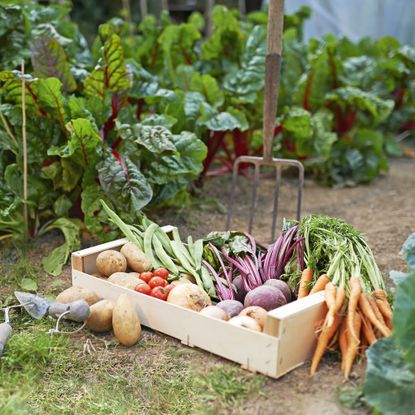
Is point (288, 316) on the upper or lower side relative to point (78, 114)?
lower

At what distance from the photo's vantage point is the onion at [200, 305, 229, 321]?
2.78 meters

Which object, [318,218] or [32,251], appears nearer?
[318,218]

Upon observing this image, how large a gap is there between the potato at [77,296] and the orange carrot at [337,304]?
1163mm

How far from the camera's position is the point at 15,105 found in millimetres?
3986

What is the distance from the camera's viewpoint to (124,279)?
3.15m

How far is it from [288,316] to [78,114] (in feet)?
6.46

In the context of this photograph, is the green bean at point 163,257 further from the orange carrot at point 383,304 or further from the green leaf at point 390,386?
the green leaf at point 390,386

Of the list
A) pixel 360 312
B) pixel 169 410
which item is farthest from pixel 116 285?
pixel 360 312

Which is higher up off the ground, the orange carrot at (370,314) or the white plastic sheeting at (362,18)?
the white plastic sheeting at (362,18)

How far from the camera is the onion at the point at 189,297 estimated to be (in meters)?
2.91

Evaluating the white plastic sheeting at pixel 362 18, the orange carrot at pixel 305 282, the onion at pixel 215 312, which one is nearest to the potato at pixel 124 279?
the onion at pixel 215 312

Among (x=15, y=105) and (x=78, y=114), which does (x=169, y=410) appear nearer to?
(x=78, y=114)

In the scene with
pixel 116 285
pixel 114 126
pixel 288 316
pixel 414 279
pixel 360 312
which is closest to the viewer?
pixel 414 279

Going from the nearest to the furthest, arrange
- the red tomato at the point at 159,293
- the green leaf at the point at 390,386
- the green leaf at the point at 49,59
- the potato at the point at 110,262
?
the green leaf at the point at 390,386
the red tomato at the point at 159,293
the potato at the point at 110,262
the green leaf at the point at 49,59
